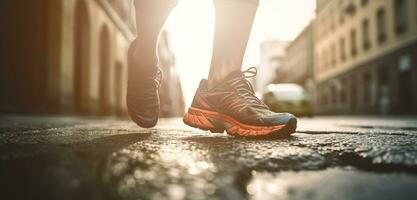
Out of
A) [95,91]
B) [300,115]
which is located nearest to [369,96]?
[300,115]

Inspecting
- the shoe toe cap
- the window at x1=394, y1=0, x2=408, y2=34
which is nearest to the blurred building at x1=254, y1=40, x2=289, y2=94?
the window at x1=394, y1=0, x2=408, y2=34

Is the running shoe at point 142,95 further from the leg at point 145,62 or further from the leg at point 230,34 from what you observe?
the leg at point 230,34

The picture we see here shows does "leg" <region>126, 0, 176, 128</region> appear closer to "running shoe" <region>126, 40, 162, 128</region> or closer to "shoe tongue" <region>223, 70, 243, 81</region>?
"running shoe" <region>126, 40, 162, 128</region>

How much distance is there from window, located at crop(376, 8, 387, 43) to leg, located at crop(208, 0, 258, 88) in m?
20.4

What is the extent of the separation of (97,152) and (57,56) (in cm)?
854

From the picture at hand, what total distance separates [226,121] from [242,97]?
0.13 metres

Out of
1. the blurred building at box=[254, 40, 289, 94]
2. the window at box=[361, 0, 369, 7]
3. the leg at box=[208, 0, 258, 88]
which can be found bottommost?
the leg at box=[208, 0, 258, 88]

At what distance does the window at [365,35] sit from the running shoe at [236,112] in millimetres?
22953

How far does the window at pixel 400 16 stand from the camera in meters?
18.4

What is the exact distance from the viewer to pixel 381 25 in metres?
21.4

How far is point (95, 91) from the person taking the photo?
12008 millimetres

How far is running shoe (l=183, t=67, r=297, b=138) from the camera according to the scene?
1777 millimetres

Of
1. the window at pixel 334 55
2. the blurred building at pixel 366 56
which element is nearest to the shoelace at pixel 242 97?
the blurred building at pixel 366 56

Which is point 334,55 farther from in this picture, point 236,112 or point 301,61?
point 236,112
